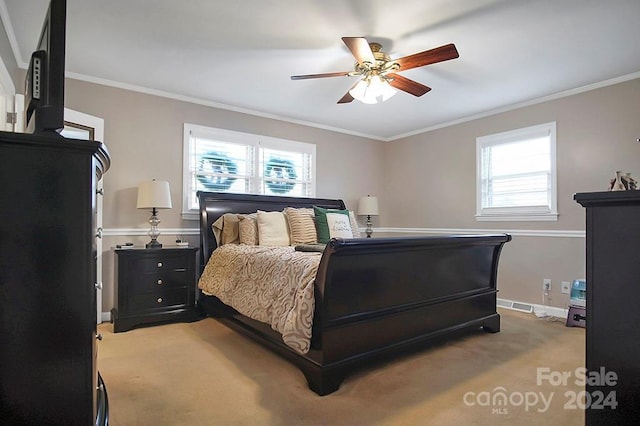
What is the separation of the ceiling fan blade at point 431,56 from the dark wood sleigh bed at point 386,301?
1.23 metres

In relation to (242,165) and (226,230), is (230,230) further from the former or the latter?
Result: (242,165)

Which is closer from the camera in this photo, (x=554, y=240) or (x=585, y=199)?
(x=585, y=199)

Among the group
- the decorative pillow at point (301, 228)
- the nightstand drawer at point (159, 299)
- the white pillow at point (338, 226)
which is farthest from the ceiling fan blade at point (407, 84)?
the nightstand drawer at point (159, 299)

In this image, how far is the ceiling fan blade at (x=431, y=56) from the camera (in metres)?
2.32

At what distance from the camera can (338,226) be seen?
3994 mm

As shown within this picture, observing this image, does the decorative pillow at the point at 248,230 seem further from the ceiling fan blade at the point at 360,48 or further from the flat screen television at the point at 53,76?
the flat screen television at the point at 53,76

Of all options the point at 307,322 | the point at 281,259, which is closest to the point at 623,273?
the point at 307,322

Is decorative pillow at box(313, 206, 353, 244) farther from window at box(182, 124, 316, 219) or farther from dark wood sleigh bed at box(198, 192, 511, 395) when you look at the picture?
dark wood sleigh bed at box(198, 192, 511, 395)

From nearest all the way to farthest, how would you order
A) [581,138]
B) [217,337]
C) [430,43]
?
[430,43]
[217,337]
[581,138]

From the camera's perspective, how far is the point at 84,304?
1.07 metres

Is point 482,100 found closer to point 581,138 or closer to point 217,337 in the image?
point 581,138

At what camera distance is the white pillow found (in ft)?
13.0

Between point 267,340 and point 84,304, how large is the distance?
1.78 metres

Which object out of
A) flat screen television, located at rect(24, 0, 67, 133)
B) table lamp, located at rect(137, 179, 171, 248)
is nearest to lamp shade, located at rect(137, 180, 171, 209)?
table lamp, located at rect(137, 179, 171, 248)
